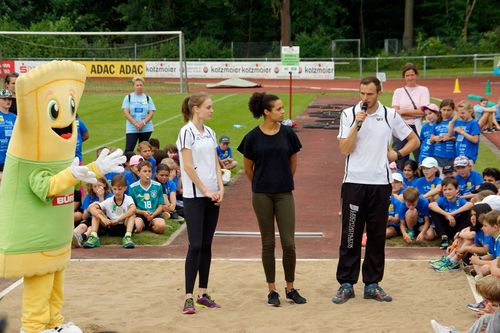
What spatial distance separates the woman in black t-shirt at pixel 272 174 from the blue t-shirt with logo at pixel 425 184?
395 centimetres

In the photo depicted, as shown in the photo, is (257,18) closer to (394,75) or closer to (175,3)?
(175,3)

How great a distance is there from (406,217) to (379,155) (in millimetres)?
3082

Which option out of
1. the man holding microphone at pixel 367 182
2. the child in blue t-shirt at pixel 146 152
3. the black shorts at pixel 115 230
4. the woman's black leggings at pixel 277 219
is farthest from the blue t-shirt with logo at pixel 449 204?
the child in blue t-shirt at pixel 146 152

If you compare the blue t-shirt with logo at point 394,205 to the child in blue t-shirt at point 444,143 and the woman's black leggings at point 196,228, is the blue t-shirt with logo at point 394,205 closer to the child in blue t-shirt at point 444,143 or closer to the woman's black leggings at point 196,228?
the child in blue t-shirt at point 444,143

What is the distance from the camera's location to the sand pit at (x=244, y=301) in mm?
8211

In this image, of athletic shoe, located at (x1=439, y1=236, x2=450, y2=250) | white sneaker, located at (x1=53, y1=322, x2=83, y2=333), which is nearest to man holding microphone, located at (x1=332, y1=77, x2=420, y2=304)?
athletic shoe, located at (x1=439, y1=236, x2=450, y2=250)

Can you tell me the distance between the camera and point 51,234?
24.4 feet

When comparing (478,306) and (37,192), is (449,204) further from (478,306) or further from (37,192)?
(37,192)

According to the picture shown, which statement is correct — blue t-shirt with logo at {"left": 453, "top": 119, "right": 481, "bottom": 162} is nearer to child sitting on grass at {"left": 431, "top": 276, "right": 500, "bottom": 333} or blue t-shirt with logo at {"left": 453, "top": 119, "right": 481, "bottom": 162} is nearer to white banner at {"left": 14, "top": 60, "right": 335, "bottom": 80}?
child sitting on grass at {"left": 431, "top": 276, "right": 500, "bottom": 333}

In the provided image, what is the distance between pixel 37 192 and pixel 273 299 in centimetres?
285

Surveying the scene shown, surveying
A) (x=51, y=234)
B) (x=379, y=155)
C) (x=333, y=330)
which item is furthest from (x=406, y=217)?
(x=51, y=234)

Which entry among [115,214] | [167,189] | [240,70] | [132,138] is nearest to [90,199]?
[115,214]

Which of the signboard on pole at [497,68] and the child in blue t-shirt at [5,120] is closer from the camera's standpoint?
the child in blue t-shirt at [5,120]

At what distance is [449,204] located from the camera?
1127 centimetres
